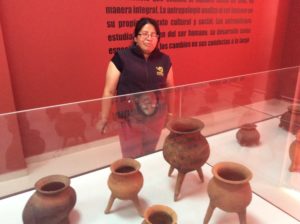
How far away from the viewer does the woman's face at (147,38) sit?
1.38 metres

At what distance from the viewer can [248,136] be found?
1502mm

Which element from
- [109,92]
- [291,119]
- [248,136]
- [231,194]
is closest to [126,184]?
[231,194]

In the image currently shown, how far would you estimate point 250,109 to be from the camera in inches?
72.7

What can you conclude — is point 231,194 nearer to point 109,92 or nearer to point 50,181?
point 50,181

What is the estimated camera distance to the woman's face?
138 cm

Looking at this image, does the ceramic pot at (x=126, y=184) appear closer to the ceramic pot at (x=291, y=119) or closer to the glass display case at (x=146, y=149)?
the glass display case at (x=146, y=149)

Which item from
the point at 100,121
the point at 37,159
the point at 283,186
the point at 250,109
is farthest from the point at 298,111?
the point at 37,159

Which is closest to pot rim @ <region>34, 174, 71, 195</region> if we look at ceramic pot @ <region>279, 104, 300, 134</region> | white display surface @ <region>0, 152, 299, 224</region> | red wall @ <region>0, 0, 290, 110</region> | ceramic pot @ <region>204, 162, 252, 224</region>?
white display surface @ <region>0, 152, 299, 224</region>

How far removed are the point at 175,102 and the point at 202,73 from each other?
1.23 meters

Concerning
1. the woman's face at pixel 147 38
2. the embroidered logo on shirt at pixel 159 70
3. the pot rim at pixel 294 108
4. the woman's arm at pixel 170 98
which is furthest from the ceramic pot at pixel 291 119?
the woman's face at pixel 147 38

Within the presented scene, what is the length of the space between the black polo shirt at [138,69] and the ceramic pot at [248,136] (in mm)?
484

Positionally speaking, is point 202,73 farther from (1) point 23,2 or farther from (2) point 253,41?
(1) point 23,2

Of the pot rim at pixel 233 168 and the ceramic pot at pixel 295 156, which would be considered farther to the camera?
the ceramic pot at pixel 295 156

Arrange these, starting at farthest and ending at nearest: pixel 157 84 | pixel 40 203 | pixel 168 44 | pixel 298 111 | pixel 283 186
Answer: pixel 168 44, pixel 298 111, pixel 157 84, pixel 283 186, pixel 40 203
